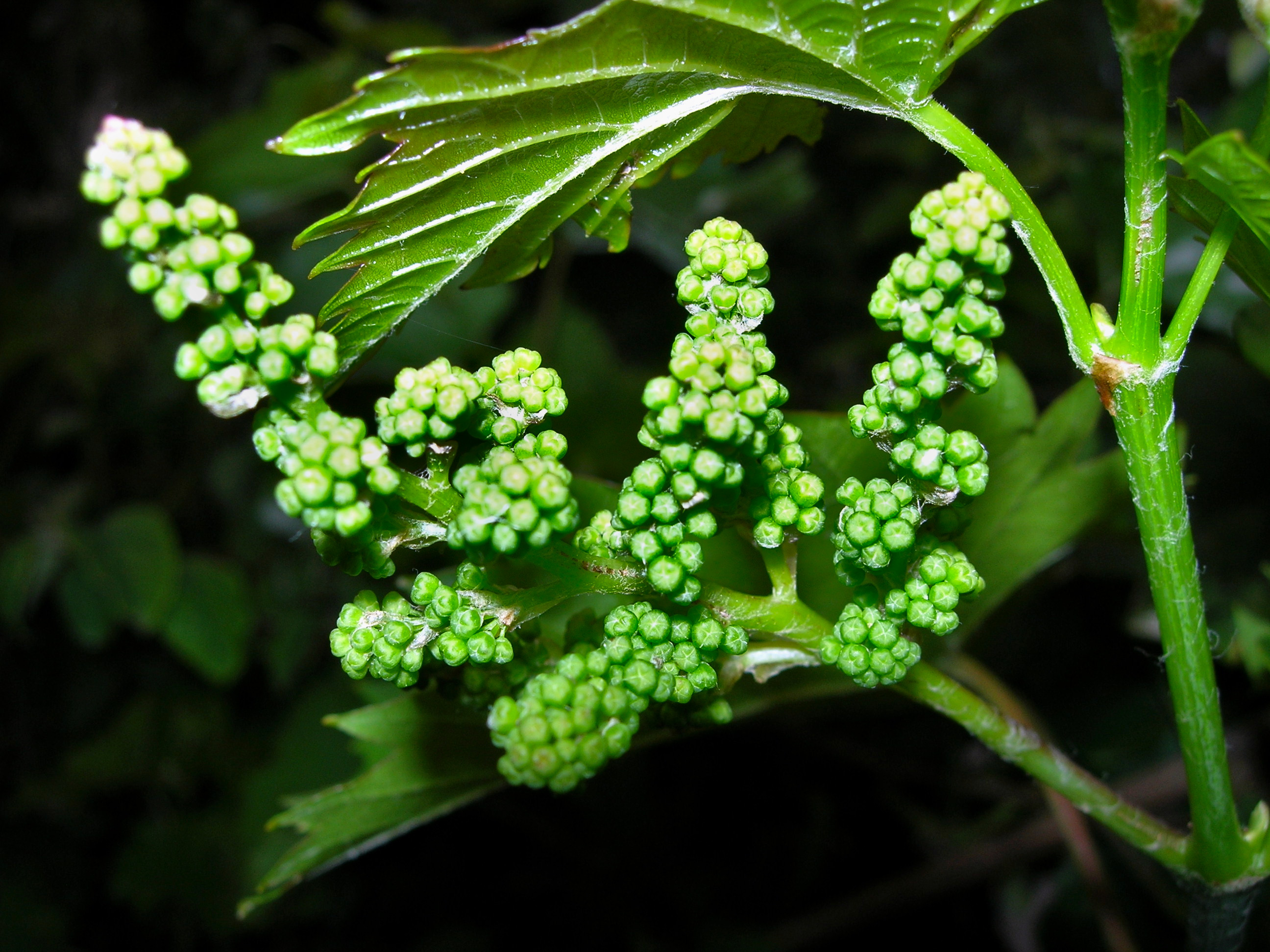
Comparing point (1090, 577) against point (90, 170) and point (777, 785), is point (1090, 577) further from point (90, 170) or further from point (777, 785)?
point (90, 170)

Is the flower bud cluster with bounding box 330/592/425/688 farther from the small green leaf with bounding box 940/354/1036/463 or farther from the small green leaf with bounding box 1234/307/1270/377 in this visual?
the small green leaf with bounding box 1234/307/1270/377

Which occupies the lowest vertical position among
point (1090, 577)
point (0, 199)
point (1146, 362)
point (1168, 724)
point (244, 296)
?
point (1168, 724)

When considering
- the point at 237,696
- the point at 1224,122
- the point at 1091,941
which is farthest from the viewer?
the point at 237,696

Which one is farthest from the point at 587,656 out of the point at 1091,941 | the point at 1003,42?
the point at 1003,42

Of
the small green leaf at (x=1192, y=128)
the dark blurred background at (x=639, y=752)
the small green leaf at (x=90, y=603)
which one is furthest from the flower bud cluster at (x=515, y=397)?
the small green leaf at (x=90, y=603)

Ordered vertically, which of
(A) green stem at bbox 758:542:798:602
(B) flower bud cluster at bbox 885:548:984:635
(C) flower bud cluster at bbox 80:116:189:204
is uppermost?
(C) flower bud cluster at bbox 80:116:189:204

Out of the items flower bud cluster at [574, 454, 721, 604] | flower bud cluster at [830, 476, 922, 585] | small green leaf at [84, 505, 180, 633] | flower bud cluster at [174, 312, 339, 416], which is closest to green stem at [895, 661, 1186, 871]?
flower bud cluster at [830, 476, 922, 585]

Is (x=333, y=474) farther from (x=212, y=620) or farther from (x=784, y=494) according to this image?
(x=212, y=620)
